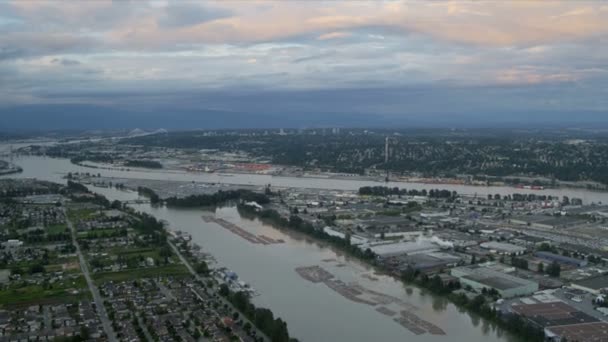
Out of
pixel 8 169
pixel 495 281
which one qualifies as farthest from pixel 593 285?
pixel 8 169

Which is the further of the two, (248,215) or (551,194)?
(551,194)

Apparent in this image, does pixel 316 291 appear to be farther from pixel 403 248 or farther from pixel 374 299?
pixel 403 248

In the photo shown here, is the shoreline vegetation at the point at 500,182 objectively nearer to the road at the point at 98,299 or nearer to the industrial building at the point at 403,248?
the industrial building at the point at 403,248

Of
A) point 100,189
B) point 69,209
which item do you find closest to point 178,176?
point 100,189

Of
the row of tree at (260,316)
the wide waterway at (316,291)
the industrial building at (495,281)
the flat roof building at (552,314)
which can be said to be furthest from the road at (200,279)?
the industrial building at (495,281)

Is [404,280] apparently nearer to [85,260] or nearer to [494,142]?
[85,260]
